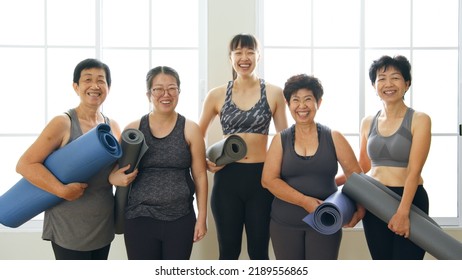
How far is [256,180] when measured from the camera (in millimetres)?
2371

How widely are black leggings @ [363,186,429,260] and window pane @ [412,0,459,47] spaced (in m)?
1.45

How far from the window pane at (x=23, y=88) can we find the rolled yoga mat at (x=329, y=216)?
2090mm

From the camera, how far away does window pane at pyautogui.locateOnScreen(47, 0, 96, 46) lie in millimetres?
3186

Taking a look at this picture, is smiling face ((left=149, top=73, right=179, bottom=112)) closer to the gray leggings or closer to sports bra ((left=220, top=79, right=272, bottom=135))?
sports bra ((left=220, top=79, right=272, bottom=135))

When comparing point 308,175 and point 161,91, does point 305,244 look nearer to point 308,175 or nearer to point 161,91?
point 308,175

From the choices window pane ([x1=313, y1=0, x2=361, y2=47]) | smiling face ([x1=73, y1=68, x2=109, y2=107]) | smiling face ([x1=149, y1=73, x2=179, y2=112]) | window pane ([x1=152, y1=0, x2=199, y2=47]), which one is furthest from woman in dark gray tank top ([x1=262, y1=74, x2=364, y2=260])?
window pane ([x1=152, y1=0, x2=199, y2=47])

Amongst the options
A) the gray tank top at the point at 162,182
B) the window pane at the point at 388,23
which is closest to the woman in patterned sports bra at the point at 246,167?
the gray tank top at the point at 162,182

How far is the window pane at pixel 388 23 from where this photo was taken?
3.19m

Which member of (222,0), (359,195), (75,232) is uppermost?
(222,0)

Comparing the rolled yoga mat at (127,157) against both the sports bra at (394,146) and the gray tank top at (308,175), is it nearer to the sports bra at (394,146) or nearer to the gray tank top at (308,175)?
the gray tank top at (308,175)

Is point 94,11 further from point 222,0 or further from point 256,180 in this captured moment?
point 256,180

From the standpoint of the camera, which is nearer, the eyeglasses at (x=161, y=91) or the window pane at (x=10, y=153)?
the eyeglasses at (x=161, y=91)

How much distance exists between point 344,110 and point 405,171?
1.10m
